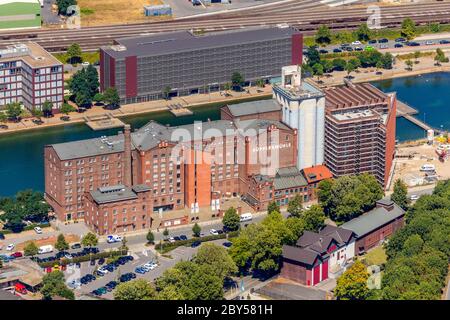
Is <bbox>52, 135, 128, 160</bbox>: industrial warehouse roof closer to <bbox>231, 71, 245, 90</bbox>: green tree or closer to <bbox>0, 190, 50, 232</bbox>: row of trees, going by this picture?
<bbox>0, 190, 50, 232</bbox>: row of trees

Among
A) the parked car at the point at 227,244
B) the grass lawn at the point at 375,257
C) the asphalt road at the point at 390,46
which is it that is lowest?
the grass lawn at the point at 375,257

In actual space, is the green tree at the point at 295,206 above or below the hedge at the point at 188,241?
above

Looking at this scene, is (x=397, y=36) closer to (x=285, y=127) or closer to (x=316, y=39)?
→ (x=316, y=39)

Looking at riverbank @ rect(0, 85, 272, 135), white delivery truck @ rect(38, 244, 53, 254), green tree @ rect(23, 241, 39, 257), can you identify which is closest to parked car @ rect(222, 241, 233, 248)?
white delivery truck @ rect(38, 244, 53, 254)

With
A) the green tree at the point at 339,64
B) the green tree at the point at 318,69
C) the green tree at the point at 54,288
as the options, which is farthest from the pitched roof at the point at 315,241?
the green tree at the point at 339,64

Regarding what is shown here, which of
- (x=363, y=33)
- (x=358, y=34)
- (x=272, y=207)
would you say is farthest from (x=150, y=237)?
(x=358, y=34)

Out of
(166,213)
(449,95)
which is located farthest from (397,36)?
(166,213)

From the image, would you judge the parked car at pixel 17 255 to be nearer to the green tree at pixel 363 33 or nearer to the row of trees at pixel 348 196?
the row of trees at pixel 348 196
